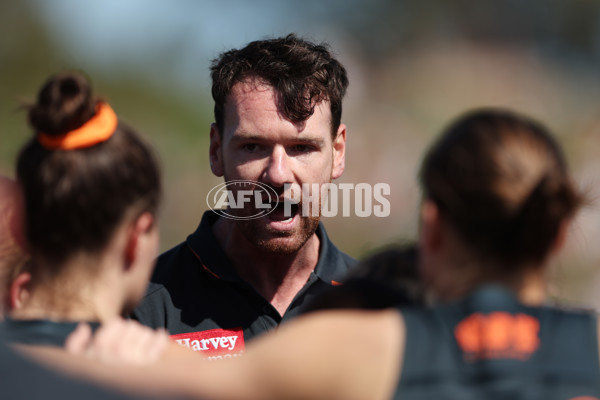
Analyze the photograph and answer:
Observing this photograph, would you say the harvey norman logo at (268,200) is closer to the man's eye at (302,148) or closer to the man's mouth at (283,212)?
the man's mouth at (283,212)

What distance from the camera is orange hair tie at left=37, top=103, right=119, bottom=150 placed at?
1847mm

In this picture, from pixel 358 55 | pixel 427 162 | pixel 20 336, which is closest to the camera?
pixel 20 336

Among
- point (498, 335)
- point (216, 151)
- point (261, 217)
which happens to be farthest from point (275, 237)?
point (498, 335)

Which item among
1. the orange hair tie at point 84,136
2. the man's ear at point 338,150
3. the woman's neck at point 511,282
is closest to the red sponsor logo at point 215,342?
the man's ear at point 338,150

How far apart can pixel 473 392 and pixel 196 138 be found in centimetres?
1648

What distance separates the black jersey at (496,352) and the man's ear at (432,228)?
0.60ft

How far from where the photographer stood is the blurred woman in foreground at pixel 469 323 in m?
1.57

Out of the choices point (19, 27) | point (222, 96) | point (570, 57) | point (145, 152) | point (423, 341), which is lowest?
point (423, 341)

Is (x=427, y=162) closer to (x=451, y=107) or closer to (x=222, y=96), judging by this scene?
(x=222, y=96)

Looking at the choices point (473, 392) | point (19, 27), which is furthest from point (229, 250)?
point (19, 27)

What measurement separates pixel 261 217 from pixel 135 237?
139 cm

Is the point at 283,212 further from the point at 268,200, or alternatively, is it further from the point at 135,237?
the point at 135,237

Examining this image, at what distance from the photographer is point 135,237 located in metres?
1.95

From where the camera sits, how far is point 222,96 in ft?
11.4
